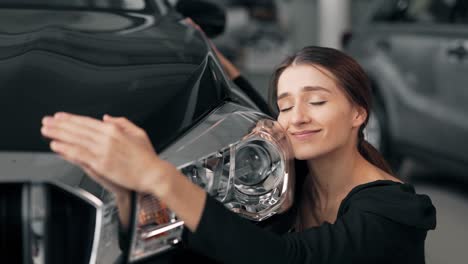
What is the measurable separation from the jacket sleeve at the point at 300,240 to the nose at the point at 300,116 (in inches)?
10.0

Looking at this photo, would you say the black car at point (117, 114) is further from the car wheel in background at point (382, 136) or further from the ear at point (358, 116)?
the car wheel in background at point (382, 136)

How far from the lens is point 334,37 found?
519 inches

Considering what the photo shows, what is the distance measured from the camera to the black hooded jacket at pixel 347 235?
5.72ft

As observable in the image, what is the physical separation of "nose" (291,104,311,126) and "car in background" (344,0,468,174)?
2.68 meters

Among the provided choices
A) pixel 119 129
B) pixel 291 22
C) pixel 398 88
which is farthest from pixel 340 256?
pixel 291 22

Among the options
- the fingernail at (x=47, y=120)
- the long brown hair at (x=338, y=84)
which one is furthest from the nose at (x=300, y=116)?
the fingernail at (x=47, y=120)

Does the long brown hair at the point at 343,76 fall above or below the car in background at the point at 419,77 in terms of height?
above

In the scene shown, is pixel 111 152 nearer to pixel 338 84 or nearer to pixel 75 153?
pixel 75 153

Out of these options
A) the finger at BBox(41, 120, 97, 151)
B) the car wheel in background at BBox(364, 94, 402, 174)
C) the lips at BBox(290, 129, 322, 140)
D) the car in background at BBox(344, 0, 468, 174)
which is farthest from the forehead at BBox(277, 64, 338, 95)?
the car wheel in background at BBox(364, 94, 402, 174)

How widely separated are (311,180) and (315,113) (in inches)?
10.3

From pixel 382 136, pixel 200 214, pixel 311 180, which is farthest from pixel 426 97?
pixel 200 214

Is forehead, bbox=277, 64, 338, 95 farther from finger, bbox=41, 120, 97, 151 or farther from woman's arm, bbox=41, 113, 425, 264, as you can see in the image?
finger, bbox=41, 120, 97, 151

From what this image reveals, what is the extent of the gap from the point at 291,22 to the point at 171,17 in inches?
576

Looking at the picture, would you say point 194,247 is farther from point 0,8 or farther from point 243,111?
point 0,8
